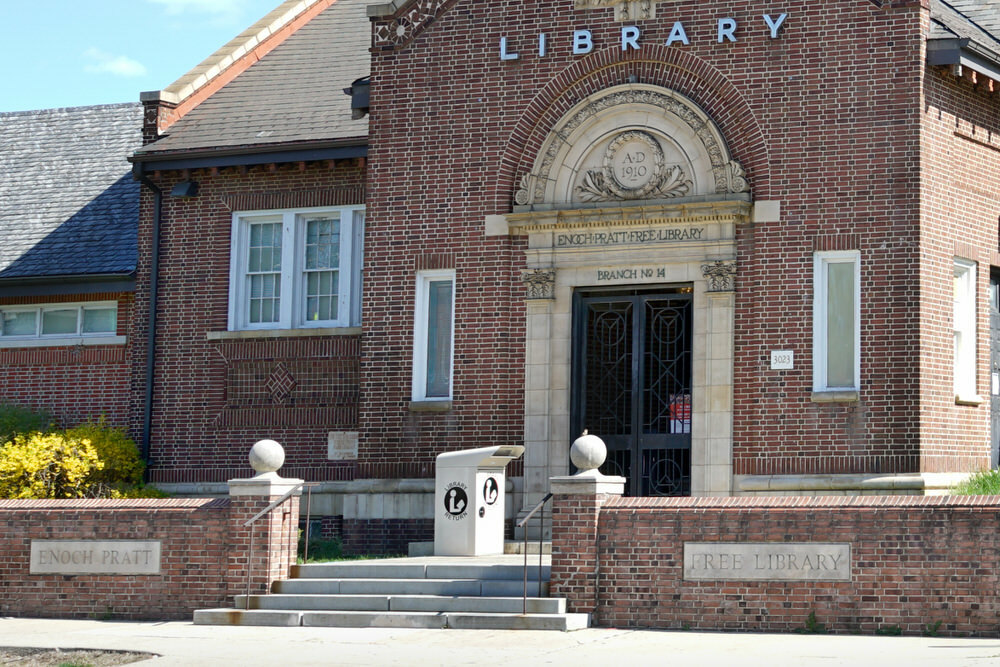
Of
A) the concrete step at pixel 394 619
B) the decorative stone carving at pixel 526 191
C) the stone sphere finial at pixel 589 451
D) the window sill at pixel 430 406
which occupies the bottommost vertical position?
the concrete step at pixel 394 619

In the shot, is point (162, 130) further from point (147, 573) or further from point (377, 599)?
point (377, 599)

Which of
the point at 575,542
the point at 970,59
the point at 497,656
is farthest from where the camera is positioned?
the point at 970,59

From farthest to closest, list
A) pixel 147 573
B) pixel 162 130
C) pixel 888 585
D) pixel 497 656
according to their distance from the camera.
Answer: pixel 162 130, pixel 147 573, pixel 888 585, pixel 497 656

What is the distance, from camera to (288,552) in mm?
18031

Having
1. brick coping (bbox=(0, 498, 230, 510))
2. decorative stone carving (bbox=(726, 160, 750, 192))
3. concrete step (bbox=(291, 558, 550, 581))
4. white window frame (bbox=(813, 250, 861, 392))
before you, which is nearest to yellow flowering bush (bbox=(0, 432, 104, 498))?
brick coping (bbox=(0, 498, 230, 510))

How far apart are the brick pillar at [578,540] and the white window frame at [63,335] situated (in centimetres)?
1083

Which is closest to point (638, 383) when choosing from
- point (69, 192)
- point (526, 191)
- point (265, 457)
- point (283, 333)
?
point (526, 191)

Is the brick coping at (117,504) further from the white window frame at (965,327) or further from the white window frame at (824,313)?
the white window frame at (965,327)

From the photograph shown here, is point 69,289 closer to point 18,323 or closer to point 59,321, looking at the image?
point 59,321

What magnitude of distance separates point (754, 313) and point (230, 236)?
336 inches

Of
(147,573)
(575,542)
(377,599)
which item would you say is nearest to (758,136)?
(575,542)

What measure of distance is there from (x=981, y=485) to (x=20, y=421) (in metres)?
14.3

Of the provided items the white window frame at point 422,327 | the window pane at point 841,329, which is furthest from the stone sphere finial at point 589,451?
the white window frame at point 422,327

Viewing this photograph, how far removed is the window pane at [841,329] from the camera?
1897 centimetres
